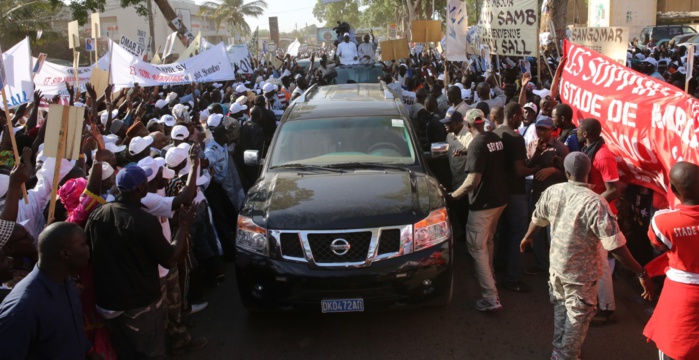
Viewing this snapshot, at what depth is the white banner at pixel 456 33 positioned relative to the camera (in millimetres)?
11805

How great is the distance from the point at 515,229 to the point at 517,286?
1.77 feet

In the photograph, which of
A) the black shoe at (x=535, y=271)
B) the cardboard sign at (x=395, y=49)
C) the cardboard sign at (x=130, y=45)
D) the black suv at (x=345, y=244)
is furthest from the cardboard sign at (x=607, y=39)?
the cardboard sign at (x=130, y=45)

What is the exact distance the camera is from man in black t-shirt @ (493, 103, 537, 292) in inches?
209

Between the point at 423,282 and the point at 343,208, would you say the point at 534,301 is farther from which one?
the point at 343,208

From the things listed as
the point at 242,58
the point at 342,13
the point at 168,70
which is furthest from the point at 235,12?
the point at 168,70

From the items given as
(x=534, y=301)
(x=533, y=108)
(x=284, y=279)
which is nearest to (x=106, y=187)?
(x=284, y=279)

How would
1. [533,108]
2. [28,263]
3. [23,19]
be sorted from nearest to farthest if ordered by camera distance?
[28,263] → [533,108] → [23,19]

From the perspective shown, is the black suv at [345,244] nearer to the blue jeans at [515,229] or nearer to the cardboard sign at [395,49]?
the blue jeans at [515,229]

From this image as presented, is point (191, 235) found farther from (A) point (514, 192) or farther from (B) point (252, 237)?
(A) point (514, 192)

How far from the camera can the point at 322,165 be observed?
570cm

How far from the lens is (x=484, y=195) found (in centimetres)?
516

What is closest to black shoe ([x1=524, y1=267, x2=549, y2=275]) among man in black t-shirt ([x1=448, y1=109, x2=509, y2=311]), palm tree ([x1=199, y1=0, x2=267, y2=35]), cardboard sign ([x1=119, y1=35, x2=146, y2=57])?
man in black t-shirt ([x1=448, y1=109, x2=509, y2=311])

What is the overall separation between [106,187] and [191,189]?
71 centimetres

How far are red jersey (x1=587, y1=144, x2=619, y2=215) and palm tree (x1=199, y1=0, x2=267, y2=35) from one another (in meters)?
67.5
